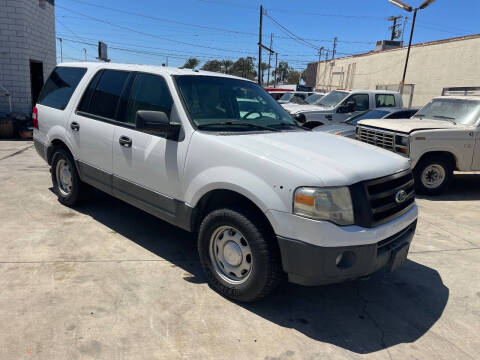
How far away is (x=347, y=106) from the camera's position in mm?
11688

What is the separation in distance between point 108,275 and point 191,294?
85 cm

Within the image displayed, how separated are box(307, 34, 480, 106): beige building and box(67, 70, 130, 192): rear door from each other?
2382 centimetres

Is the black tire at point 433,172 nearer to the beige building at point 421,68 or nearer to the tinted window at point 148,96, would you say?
the tinted window at point 148,96

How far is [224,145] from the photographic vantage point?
3141 mm

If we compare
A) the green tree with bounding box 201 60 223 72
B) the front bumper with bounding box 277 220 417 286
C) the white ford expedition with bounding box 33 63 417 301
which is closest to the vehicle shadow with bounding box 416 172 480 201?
the white ford expedition with bounding box 33 63 417 301

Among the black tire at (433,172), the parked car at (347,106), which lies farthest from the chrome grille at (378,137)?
the parked car at (347,106)

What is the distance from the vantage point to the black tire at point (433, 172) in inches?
287

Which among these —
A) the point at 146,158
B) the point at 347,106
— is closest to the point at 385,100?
the point at 347,106

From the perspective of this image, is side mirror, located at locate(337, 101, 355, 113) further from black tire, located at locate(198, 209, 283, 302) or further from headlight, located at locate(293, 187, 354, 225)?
headlight, located at locate(293, 187, 354, 225)

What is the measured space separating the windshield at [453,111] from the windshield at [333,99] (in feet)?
13.8

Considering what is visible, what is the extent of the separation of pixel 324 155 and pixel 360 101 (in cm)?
970

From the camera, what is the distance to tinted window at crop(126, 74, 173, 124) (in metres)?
3.75

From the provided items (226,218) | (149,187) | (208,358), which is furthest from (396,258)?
(149,187)

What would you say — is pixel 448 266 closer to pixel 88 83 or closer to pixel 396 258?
pixel 396 258
